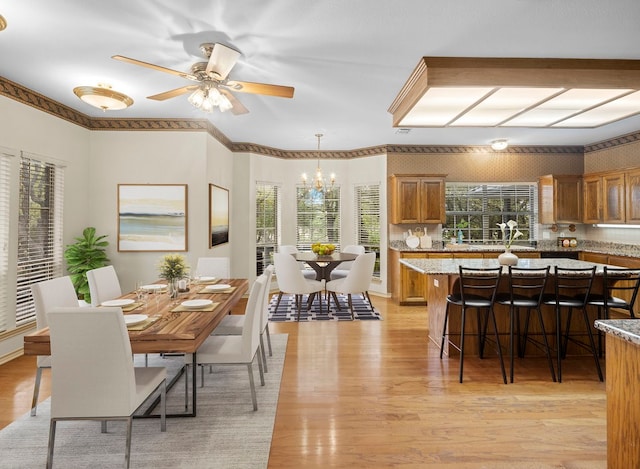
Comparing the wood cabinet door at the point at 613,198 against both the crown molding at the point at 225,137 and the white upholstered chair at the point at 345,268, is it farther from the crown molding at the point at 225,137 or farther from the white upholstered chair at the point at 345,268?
the white upholstered chair at the point at 345,268

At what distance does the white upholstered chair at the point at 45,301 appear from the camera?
2623 millimetres

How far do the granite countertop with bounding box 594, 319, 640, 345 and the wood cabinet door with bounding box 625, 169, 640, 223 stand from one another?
15.1ft

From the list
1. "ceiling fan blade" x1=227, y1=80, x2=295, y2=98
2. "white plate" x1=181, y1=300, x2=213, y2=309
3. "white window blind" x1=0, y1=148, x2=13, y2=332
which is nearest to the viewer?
"white plate" x1=181, y1=300, x2=213, y2=309

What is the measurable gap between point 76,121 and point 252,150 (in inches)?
106

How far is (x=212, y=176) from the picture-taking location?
5477mm

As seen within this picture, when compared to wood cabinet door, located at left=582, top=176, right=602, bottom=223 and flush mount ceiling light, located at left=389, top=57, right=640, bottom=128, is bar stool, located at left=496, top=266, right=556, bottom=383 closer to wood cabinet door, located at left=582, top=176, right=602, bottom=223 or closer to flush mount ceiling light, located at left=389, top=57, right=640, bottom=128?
flush mount ceiling light, located at left=389, top=57, right=640, bottom=128

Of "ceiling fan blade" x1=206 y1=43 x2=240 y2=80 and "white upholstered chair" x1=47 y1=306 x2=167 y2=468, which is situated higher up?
"ceiling fan blade" x1=206 y1=43 x2=240 y2=80

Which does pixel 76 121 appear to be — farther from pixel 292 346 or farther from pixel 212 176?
pixel 292 346

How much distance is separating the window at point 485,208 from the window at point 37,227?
598cm

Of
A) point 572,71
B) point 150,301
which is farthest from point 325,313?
point 572,71

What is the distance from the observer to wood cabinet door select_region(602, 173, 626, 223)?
5.54m

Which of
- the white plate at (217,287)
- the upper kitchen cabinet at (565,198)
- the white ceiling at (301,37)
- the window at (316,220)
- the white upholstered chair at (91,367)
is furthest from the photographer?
the window at (316,220)

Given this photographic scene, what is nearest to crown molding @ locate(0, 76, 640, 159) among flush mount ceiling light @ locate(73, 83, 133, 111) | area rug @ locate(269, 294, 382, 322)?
flush mount ceiling light @ locate(73, 83, 133, 111)

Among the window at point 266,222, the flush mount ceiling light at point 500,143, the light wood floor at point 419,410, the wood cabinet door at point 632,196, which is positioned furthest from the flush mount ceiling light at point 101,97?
the wood cabinet door at point 632,196
